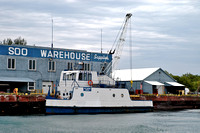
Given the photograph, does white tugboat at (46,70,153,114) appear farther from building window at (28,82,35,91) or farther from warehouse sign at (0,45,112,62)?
warehouse sign at (0,45,112,62)

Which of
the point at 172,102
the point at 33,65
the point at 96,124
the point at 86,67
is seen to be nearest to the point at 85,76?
the point at 96,124

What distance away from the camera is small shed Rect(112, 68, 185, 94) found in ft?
209

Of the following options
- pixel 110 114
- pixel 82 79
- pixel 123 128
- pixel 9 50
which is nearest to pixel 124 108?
pixel 110 114

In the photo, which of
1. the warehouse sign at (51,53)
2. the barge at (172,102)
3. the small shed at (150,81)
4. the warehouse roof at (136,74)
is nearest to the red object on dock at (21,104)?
the warehouse sign at (51,53)

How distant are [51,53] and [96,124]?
71.8 ft

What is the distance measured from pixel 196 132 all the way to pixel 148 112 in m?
16.7

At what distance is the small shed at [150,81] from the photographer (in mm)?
63625

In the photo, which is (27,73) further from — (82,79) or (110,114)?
(110,114)

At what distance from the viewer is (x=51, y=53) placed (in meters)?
55.9

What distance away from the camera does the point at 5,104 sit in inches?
1724

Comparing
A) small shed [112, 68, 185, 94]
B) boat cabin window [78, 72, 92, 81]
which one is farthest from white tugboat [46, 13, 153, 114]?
small shed [112, 68, 185, 94]

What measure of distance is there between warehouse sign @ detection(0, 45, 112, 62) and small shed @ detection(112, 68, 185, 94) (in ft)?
21.7

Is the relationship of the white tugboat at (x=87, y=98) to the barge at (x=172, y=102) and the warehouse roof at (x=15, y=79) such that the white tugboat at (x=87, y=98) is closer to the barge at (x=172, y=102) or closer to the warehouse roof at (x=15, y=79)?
the barge at (x=172, y=102)

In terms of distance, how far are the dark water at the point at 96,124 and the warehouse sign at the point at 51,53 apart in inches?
558
